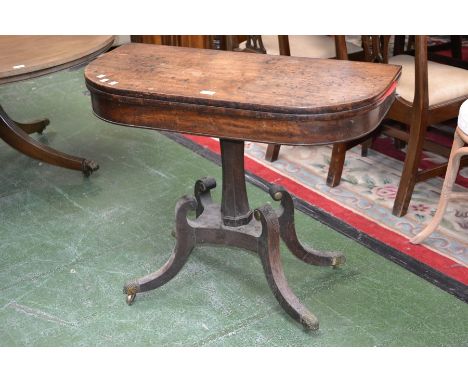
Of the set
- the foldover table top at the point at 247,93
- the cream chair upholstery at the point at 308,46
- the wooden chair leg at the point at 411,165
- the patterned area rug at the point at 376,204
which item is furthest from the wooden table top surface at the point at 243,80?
the cream chair upholstery at the point at 308,46

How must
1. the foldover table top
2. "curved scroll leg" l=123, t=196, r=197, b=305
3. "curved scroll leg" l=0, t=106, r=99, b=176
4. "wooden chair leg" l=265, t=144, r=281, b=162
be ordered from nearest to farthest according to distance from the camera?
the foldover table top → "curved scroll leg" l=123, t=196, r=197, b=305 → "curved scroll leg" l=0, t=106, r=99, b=176 → "wooden chair leg" l=265, t=144, r=281, b=162

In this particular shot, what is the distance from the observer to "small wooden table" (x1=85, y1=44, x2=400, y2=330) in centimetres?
205

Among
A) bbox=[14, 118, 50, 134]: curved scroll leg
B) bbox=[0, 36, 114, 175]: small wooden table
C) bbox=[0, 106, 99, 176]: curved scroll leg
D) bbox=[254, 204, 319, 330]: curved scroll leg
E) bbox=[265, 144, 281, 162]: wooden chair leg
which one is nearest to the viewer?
bbox=[254, 204, 319, 330]: curved scroll leg

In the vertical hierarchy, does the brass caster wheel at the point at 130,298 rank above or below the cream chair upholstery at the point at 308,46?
below

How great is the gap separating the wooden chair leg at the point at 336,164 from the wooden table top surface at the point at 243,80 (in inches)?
41.0

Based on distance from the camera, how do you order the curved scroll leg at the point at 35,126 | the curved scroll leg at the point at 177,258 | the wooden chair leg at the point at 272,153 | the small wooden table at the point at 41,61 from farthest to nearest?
the curved scroll leg at the point at 35,126 < the wooden chair leg at the point at 272,153 < the small wooden table at the point at 41,61 < the curved scroll leg at the point at 177,258

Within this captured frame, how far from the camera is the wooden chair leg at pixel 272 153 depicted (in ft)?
12.3

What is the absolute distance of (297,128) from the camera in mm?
2035

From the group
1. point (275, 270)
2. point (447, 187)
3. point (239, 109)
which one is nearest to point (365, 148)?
point (447, 187)

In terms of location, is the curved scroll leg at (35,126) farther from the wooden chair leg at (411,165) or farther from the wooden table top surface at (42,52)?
the wooden chair leg at (411,165)

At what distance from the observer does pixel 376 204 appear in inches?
130

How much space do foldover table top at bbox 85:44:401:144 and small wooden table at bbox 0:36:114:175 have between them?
0.56 m

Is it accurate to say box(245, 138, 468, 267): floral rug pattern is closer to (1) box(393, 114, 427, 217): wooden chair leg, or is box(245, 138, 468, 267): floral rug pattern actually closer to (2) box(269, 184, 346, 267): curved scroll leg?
(1) box(393, 114, 427, 217): wooden chair leg

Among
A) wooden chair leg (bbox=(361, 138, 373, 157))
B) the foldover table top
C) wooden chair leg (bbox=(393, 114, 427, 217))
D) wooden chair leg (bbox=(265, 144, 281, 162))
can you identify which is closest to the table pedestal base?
the foldover table top
